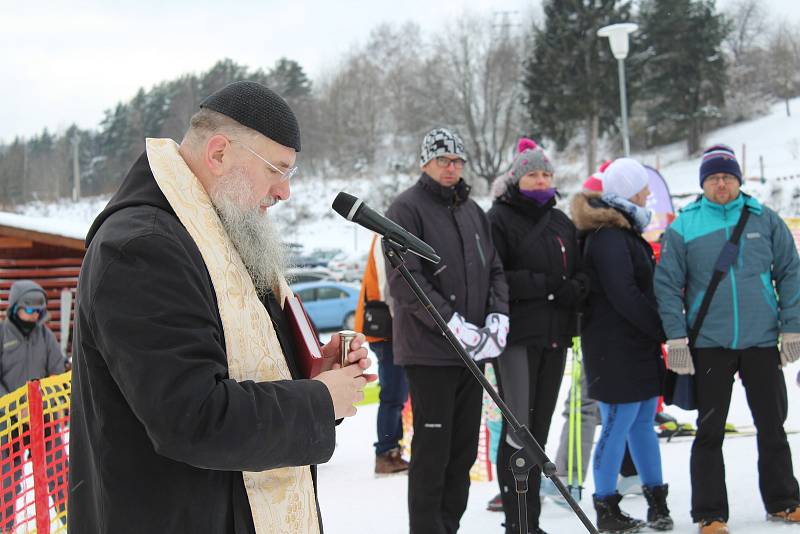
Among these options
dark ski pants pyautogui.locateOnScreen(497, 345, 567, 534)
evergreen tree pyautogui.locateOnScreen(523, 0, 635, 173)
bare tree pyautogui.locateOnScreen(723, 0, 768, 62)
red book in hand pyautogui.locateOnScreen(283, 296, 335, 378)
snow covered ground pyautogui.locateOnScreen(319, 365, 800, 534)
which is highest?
bare tree pyautogui.locateOnScreen(723, 0, 768, 62)

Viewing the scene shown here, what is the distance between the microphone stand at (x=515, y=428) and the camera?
2.09m

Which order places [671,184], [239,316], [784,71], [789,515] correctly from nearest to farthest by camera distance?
[239,316] < [789,515] < [671,184] < [784,71]

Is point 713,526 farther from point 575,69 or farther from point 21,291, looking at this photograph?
point 575,69

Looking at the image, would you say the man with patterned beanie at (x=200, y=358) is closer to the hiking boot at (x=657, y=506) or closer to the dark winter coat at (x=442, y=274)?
the dark winter coat at (x=442, y=274)

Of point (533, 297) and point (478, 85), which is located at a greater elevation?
point (478, 85)

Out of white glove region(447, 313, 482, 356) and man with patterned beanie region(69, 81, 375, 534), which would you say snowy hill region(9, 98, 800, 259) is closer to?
white glove region(447, 313, 482, 356)

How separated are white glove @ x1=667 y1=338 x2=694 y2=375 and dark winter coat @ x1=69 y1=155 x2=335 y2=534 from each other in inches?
110

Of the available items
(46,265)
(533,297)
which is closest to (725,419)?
(533,297)

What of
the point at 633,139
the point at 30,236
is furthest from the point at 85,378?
the point at 633,139

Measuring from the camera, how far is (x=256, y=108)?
1.80m

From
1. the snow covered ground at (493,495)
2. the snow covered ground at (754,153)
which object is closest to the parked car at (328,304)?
the snow covered ground at (493,495)

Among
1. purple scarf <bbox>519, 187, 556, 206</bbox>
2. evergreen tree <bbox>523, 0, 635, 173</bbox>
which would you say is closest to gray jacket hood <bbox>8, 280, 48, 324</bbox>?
purple scarf <bbox>519, 187, 556, 206</bbox>

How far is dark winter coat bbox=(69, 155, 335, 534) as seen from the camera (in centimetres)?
147

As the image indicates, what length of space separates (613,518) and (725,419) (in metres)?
0.80
